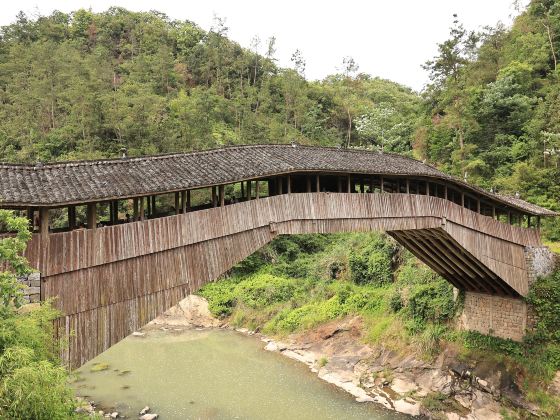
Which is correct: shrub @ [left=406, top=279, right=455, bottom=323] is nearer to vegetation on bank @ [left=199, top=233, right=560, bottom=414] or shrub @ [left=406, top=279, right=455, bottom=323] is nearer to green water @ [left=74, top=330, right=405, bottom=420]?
vegetation on bank @ [left=199, top=233, right=560, bottom=414]

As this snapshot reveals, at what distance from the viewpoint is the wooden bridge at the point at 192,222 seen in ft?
29.3

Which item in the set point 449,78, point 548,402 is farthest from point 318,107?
point 548,402

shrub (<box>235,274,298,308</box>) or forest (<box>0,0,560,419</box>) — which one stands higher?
forest (<box>0,0,560,419</box>)

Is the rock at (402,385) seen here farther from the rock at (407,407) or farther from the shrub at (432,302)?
the shrub at (432,302)

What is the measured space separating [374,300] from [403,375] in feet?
15.8

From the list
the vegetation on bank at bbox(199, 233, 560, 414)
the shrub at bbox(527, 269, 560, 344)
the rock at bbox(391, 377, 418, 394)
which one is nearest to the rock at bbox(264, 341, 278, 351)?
the vegetation on bank at bbox(199, 233, 560, 414)

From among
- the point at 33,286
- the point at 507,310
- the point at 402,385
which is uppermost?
the point at 33,286

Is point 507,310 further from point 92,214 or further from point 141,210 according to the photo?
point 92,214

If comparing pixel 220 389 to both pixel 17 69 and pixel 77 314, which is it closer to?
pixel 77 314

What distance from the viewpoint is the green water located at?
51.6 feet

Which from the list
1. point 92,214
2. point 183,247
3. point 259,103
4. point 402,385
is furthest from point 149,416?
point 259,103

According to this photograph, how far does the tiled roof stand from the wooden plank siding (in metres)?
0.81

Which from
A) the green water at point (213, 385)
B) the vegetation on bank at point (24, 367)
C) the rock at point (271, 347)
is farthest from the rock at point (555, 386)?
the vegetation on bank at point (24, 367)

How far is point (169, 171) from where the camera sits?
424 inches
